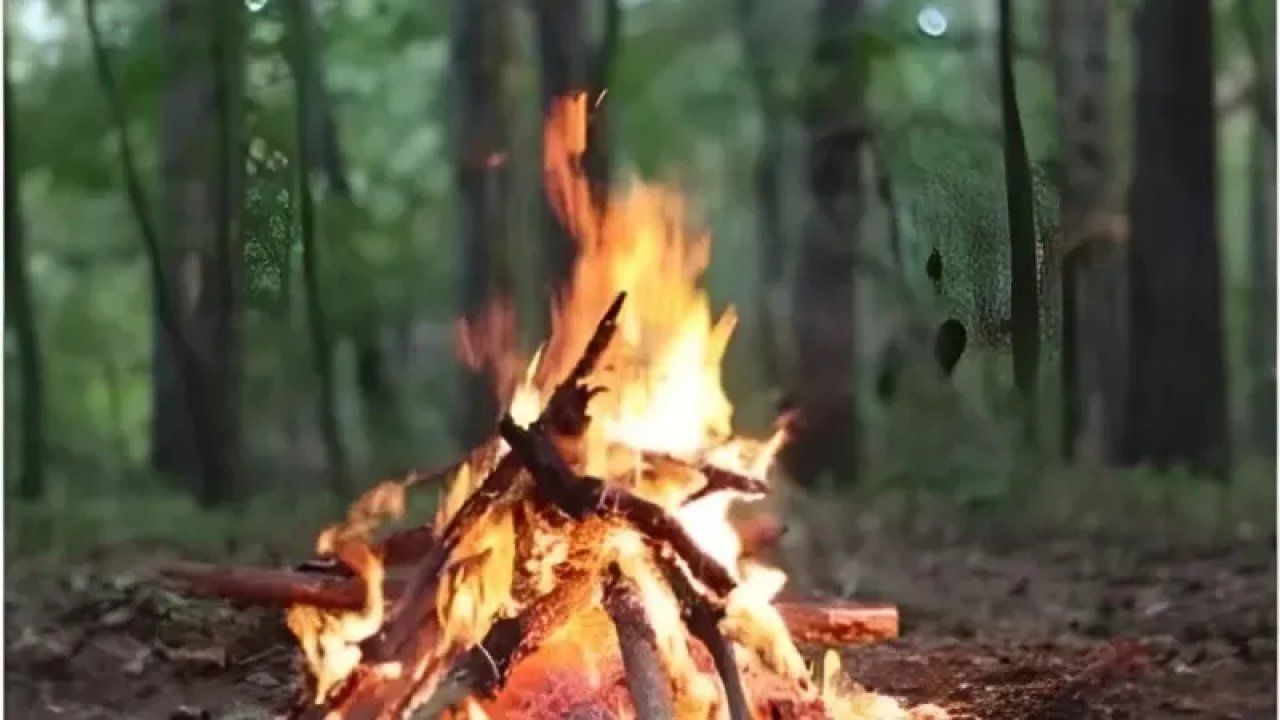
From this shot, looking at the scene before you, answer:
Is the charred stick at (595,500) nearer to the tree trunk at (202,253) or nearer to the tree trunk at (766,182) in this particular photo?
the tree trunk at (766,182)

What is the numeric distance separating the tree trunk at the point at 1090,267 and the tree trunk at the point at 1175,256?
2 centimetres

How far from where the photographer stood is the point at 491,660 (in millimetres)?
1422

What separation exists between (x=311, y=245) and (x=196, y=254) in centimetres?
11

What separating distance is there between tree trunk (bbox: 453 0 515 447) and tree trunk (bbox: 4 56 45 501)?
1.30 feet

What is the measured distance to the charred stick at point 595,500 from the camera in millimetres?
1422

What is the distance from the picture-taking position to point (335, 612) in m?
1.48

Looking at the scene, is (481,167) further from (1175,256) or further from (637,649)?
(1175,256)

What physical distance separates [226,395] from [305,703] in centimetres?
30

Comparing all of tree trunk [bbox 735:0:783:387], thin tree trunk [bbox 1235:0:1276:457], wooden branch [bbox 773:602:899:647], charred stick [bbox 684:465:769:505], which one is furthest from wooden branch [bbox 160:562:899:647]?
thin tree trunk [bbox 1235:0:1276:457]

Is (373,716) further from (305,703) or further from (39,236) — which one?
(39,236)

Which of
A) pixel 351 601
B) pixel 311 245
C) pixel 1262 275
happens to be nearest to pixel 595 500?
pixel 351 601

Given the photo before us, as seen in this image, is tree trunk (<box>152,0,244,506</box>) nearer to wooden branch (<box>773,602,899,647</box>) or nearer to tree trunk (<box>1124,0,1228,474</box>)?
wooden branch (<box>773,602,899,647</box>)

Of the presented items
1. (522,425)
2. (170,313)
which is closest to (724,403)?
(522,425)

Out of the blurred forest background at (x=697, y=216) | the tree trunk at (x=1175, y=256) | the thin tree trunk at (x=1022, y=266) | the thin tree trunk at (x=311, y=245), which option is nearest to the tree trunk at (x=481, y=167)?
the blurred forest background at (x=697, y=216)
